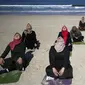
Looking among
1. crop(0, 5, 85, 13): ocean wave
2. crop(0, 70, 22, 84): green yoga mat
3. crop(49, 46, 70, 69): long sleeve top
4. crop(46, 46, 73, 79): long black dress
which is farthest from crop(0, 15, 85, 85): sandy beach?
crop(0, 5, 85, 13): ocean wave

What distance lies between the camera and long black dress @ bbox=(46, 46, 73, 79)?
14.6ft

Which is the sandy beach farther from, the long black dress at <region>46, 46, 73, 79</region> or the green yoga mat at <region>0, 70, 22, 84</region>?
A: the long black dress at <region>46, 46, 73, 79</region>

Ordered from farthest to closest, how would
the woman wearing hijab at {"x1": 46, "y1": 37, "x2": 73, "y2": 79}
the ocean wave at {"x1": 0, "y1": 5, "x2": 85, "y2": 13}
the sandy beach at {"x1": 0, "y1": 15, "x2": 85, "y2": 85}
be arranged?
the ocean wave at {"x1": 0, "y1": 5, "x2": 85, "y2": 13} → the sandy beach at {"x1": 0, "y1": 15, "x2": 85, "y2": 85} → the woman wearing hijab at {"x1": 46, "y1": 37, "x2": 73, "y2": 79}

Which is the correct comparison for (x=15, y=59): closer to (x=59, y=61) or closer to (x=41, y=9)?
(x=59, y=61)

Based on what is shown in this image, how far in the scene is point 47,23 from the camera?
31.0ft

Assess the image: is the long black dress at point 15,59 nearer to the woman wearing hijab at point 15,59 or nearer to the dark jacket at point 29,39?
the woman wearing hijab at point 15,59

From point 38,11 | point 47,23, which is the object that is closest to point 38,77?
point 47,23

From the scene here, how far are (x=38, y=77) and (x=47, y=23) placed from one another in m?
4.89

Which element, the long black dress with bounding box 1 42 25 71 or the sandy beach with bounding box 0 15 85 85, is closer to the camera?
the sandy beach with bounding box 0 15 85 85

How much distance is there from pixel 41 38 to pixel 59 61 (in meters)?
2.90

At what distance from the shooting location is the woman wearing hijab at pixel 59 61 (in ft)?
14.5

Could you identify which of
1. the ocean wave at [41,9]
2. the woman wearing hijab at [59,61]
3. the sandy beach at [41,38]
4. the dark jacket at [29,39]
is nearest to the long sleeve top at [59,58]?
the woman wearing hijab at [59,61]

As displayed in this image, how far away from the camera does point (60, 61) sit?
4.51 metres

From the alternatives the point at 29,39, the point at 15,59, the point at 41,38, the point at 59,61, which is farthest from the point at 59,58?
the point at 41,38
